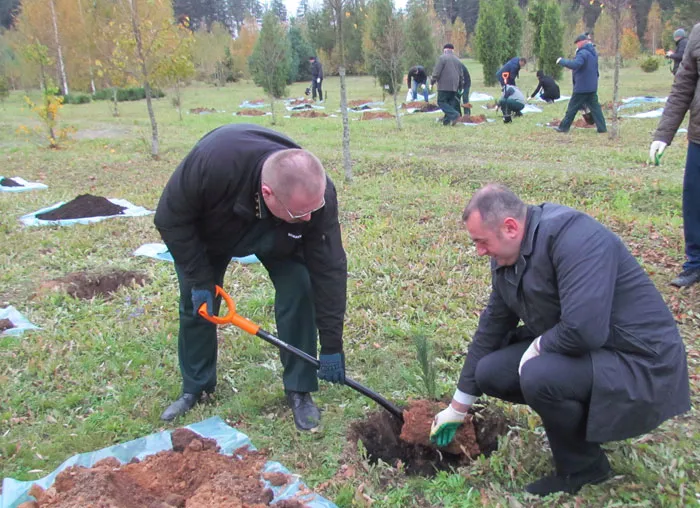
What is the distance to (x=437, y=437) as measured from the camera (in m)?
2.75

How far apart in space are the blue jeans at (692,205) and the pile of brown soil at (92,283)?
4254mm

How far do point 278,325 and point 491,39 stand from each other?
892 inches

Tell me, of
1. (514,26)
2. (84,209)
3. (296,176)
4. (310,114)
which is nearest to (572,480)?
(296,176)

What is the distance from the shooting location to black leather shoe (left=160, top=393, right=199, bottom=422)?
10.3 ft

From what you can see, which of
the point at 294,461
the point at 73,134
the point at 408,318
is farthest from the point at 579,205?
the point at 73,134

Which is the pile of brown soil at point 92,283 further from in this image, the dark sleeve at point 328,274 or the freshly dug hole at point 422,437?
the freshly dug hole at point 422,437

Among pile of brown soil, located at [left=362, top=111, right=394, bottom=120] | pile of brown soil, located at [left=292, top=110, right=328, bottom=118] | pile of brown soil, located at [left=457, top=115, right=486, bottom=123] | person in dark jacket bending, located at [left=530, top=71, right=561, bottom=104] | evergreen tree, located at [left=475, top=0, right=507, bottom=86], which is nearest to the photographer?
pile of brown soil, located at [left=457, top=115, right=486, bottom=123]

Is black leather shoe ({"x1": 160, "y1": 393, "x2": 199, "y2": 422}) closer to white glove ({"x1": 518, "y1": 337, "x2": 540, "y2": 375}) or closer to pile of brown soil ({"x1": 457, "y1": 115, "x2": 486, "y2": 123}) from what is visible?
white glove ({"x1": 518, "y1": 337, "x2": 540, "y2": 375})

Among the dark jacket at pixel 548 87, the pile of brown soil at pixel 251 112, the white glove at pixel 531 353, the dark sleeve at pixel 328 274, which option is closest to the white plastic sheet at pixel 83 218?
the dark sleeve at pixel 328 274

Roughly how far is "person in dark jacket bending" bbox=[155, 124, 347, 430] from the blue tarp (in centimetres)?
27

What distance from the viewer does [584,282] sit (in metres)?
2.03

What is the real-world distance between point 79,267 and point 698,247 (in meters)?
5.12

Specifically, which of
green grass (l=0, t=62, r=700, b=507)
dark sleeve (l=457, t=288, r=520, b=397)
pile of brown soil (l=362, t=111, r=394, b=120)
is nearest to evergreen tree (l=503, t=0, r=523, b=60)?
pile of brown soil (l=362, t=111, r=394, b=120)

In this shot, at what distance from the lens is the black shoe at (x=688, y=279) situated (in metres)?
4.31
